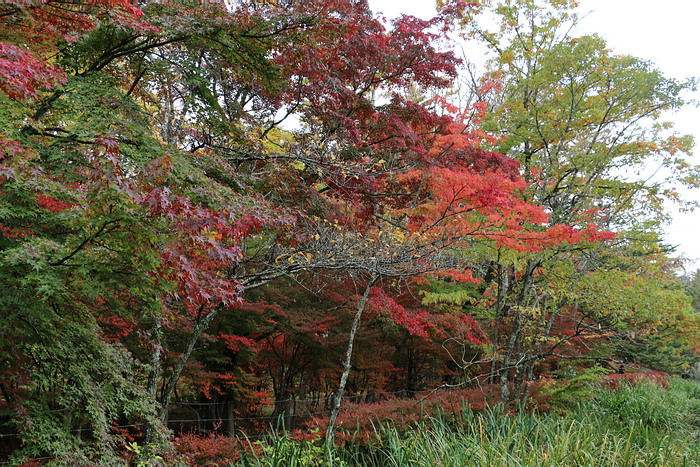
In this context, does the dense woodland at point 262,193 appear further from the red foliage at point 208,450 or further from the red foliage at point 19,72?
the red foliage at point 208,450

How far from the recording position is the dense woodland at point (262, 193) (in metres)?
3.41

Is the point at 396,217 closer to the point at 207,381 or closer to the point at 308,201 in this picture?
the point at 308,201

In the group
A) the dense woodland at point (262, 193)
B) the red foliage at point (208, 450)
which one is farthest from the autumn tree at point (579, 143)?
the red foliage at point (208, 450)

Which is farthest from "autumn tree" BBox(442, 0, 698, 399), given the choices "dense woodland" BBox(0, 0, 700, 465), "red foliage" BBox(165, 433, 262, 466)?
"red foliage" BBox(165, 433, 262, 466)

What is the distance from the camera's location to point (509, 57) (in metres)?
9.31

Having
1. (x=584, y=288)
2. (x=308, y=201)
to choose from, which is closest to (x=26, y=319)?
(x=308, y=201)

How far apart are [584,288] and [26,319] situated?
857 cm

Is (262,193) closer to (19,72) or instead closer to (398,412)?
(19,72)

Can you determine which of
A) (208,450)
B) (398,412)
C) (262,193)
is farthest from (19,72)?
(398,412)

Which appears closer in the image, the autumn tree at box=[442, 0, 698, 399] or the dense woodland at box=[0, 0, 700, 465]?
the dense woodland at box=[0, 0, 700, 465]

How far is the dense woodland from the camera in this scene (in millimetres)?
3410

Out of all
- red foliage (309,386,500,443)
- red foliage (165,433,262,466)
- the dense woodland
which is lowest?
red foliage (165,433,262,466)

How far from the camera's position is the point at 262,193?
608 cm

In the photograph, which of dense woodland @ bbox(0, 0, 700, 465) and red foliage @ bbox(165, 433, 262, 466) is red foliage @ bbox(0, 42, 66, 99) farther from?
red foliage @ bbox(165, 433, 262, 466)
